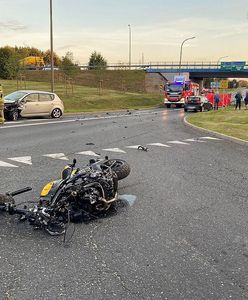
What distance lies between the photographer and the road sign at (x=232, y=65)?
7398 cm

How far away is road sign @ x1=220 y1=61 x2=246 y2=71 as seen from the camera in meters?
74.0

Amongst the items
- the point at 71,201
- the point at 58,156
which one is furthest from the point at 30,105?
the point at 71,201

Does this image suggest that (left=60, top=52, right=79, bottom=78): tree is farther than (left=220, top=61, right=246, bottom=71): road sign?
No

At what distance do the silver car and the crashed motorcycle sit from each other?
627 inches

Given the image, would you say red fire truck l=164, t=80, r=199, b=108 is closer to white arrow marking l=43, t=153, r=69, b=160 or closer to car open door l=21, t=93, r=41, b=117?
car open door l=21, t=93, r=41, b=117

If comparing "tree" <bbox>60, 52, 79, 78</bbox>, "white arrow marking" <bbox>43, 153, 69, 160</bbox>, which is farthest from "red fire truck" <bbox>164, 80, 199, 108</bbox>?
"white arrow marking" <bbox>43, 153, 69, 160</bbox>

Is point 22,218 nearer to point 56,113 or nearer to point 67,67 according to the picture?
point 56,113

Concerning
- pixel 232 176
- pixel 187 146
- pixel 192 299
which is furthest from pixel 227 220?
pixel 187 146

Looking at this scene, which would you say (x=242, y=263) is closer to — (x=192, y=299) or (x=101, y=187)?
(x=192, y=299)

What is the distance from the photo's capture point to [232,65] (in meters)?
75.1

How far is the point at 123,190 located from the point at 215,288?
3.35 metres

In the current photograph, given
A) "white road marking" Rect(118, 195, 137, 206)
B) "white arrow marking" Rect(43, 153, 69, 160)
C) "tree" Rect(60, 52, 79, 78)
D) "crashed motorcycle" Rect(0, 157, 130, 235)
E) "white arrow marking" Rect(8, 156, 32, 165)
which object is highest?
"tree" Rect(60, 52, 79, 78)

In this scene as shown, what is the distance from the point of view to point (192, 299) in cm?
345

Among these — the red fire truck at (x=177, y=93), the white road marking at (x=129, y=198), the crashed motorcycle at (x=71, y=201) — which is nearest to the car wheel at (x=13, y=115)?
the white road marking at (x=129, y=198)
